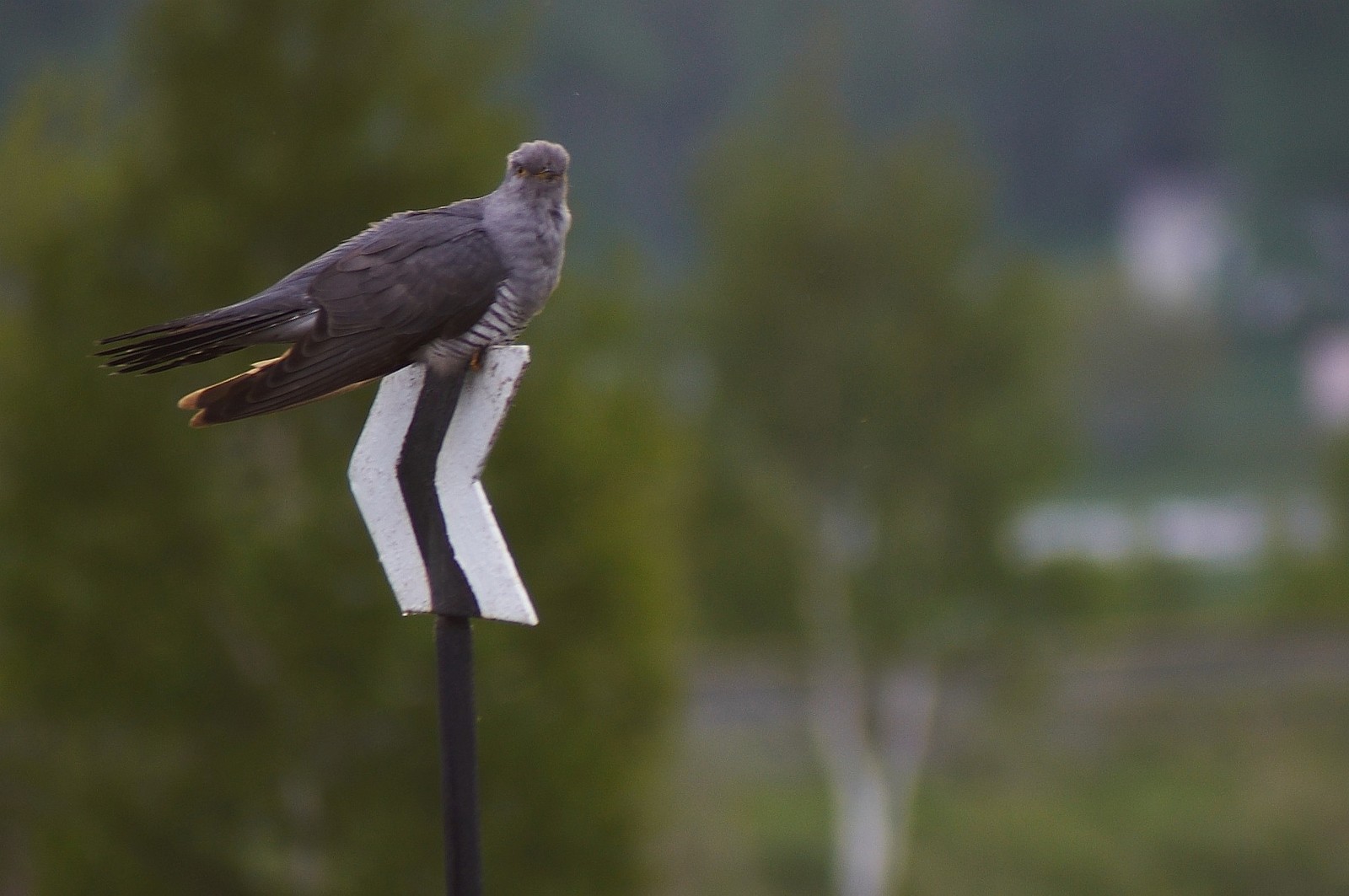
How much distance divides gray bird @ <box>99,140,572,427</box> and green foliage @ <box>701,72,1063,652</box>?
1119 centimetres

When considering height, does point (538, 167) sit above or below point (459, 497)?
above

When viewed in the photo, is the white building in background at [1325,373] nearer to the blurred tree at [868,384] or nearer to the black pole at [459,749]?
the blurred tree at [868,384]

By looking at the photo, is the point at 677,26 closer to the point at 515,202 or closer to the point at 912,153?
the point at 912,153

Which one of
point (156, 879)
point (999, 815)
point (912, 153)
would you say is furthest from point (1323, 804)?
point (156, 879)

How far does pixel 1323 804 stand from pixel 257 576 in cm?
1302

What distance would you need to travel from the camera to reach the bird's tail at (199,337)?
2.55 m

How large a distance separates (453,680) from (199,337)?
0.78 meters

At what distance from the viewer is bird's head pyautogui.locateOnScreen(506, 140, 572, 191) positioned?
297cm

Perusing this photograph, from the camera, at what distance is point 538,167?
2977mm

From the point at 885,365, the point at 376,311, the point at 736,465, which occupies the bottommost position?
the point at 376,311

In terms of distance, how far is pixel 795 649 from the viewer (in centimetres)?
1565

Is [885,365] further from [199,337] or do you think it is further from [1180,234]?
[1180,234]

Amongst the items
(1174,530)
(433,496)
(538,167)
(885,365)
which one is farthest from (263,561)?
(1174,530)

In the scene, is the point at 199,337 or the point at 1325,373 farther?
the point at 1325,373
